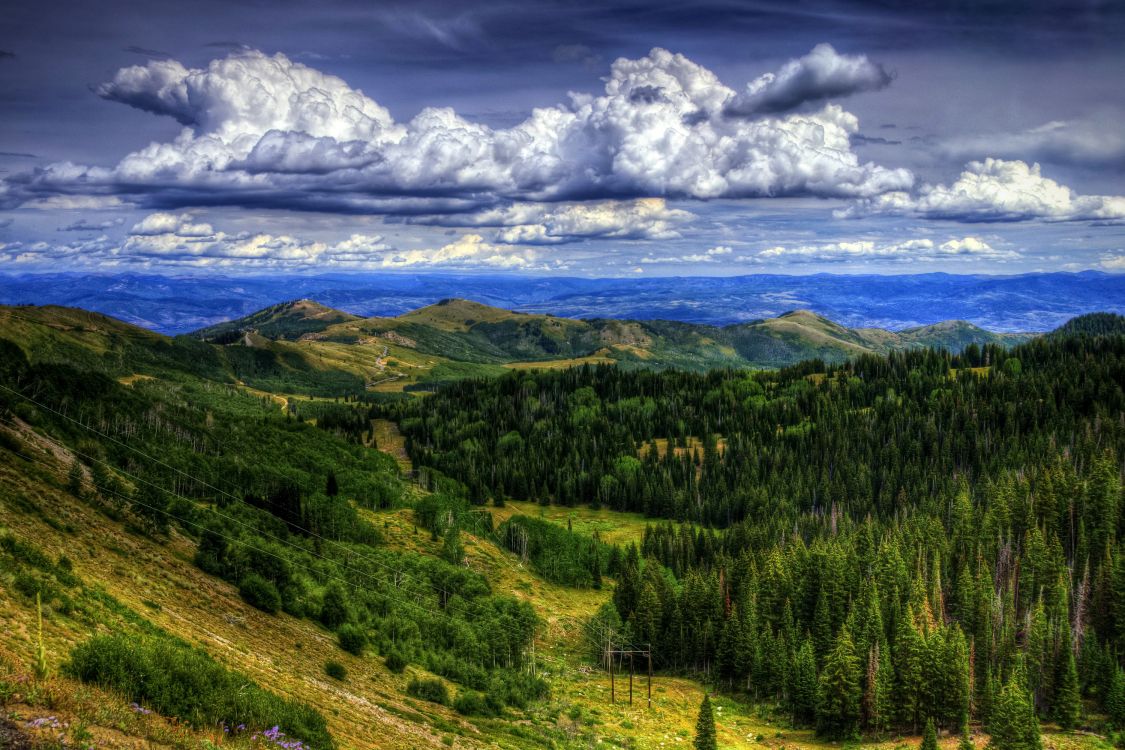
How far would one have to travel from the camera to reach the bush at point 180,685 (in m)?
23.8

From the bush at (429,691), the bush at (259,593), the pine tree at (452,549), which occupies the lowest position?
the pine tree at (452,549)

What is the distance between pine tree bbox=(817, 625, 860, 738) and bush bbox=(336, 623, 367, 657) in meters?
60.1

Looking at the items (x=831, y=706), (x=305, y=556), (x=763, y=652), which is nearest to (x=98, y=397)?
(x=305, y=556)

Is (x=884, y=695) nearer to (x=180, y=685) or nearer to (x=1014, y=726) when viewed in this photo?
(x=1014, y=726)

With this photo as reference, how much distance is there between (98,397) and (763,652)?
473ft

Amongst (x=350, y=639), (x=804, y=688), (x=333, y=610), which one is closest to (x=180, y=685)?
(x=350, y=639)

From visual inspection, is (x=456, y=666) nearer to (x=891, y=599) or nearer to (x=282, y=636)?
(x=282, y=636)

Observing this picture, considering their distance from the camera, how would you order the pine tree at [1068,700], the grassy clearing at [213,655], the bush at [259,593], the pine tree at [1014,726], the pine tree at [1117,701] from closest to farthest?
the grassy clearing at [213,655]
the bush at [259,593]
the pine tree at [1014,726]
the pine tree at [1117,701]
the pine tree at [1068,700]

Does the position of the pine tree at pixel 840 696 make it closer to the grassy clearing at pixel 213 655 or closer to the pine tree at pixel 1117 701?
the grassy clearing at pixel 213 655

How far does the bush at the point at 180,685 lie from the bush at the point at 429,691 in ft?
87.0

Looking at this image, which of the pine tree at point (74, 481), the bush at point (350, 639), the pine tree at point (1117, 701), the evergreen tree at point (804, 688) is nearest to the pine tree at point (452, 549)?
the evergreen tree at point (804, 688)

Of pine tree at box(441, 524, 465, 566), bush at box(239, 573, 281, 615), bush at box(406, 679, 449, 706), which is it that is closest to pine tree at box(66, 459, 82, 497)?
bush at box(239, 573, 281, 615)

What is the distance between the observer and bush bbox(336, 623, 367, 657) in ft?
182

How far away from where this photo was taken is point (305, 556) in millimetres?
75812
